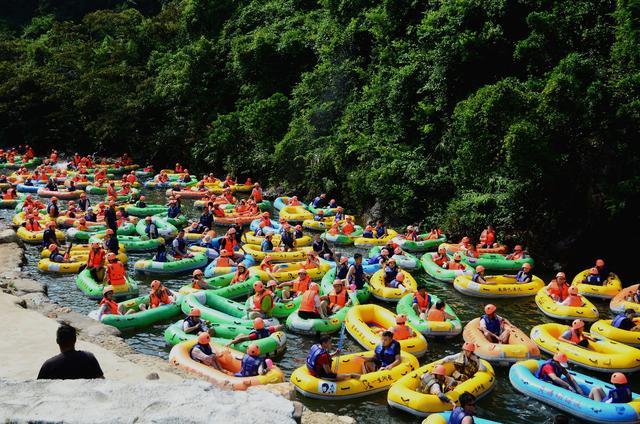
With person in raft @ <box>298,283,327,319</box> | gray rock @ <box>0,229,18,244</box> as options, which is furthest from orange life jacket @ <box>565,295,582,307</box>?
gray rock @ <box>0,229,18,244</box>

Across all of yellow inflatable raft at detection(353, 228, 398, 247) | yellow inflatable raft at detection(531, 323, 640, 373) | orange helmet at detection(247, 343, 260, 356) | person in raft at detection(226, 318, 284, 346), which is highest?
orange helmet at detection(247, 343, 260, 356)

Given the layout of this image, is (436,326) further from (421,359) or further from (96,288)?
(96,288)

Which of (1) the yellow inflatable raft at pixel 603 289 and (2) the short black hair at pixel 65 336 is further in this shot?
(1) the yellow inflatable raft at pixel 603 289

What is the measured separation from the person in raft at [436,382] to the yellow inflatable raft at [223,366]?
243 cm

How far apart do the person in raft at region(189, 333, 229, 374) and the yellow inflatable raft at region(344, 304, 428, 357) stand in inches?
126

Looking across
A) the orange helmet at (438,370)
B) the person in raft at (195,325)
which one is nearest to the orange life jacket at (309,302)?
the person in raft at (195,325)

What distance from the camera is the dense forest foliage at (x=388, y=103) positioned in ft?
64.1

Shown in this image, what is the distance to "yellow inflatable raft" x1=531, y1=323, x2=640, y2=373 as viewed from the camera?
13.2m

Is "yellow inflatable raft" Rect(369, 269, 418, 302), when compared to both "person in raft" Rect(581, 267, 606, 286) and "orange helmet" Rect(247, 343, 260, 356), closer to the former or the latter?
"person in raft" Rect(581, 267, 606, 286)

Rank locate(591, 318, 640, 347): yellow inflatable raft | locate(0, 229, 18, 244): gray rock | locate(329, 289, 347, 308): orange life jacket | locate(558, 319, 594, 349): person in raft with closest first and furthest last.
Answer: locate(558, 319, 594, 349): person in raft → locate(591, 318, 640, 347): yellow inflatable raft → locate(329, 289, 347, 308): orange life jacket → locate(0, 229, 18, 244): gray rock

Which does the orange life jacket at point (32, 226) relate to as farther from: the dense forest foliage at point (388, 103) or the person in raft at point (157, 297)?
the dense forest foliage at point (388, 103)

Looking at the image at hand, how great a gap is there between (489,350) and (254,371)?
4775 millimetres

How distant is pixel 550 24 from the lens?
72.9ft

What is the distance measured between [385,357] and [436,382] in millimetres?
1267
